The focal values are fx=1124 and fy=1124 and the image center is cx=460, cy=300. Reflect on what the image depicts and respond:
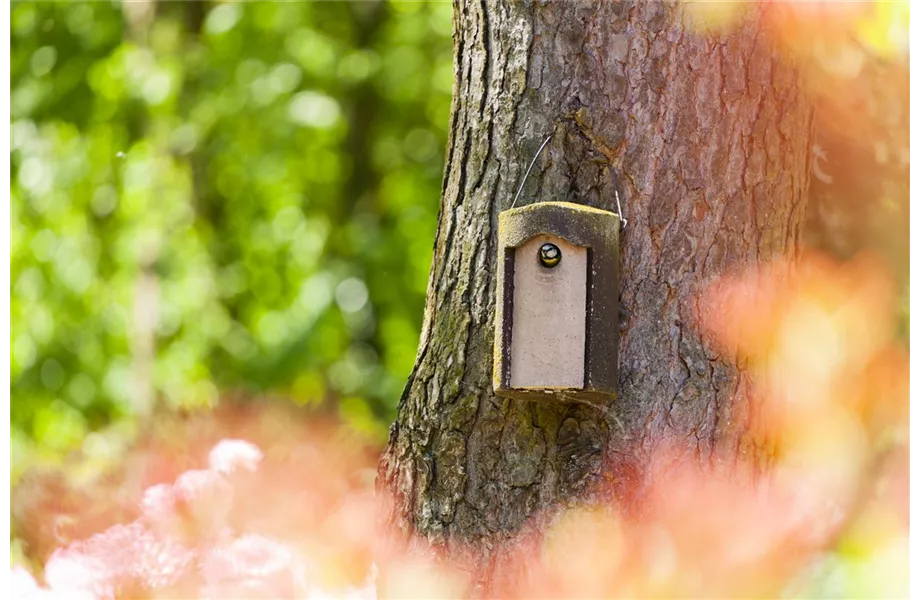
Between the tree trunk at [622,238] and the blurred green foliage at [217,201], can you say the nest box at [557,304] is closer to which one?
the tree trunk at [622,238]

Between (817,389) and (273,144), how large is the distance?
4.97m

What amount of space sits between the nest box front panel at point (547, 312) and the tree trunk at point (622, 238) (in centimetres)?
11

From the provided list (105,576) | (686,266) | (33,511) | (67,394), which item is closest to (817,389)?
(686,266)

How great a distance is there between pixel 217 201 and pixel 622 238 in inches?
252

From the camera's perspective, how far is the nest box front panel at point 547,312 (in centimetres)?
203

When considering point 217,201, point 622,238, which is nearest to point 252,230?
point 217,201

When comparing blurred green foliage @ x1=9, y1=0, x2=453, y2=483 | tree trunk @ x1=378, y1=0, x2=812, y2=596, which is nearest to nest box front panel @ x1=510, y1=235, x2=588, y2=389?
tree trunk @ x1=378, y1=0, x2=812, y2=596

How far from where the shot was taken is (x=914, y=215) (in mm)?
2799

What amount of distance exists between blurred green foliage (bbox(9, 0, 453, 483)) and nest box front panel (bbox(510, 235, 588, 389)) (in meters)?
4.57

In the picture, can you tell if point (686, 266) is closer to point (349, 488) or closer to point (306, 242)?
point (349, 488)

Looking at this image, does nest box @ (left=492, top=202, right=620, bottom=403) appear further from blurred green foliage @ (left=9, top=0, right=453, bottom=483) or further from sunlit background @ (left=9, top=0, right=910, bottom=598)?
blurred green foliage @ (left=9, top=0, right=453, bottom=483)

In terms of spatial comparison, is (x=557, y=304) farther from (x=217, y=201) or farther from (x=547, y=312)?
(x=217, y=201)

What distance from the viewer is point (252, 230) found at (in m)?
7.75

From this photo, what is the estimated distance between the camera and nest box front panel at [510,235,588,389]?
80.0 inches
